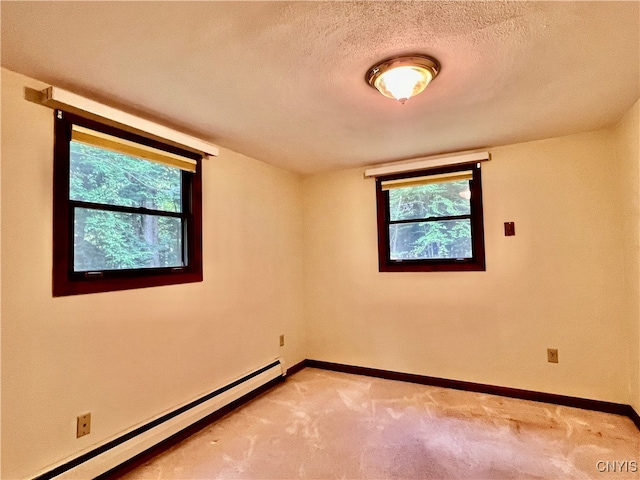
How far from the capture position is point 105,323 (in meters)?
2.05

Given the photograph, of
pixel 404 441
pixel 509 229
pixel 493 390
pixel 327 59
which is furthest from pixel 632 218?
pixel 327 59

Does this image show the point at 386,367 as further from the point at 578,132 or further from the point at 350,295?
the point at 578,132

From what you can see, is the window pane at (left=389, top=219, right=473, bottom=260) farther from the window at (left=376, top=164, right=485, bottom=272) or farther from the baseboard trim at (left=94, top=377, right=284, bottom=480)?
the baseboard trim at (left=94, top=377, right=284, bottom=480)

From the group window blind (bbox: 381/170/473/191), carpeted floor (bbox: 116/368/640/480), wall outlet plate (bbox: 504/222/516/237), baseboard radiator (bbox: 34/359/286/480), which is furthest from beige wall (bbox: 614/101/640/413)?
baseboard radiator (bbox: 34/359/286/480)

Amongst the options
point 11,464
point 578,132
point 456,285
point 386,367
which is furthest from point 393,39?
point 386,367

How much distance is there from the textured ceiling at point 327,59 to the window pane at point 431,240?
3.40 ft

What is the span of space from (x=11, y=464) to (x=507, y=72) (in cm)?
323

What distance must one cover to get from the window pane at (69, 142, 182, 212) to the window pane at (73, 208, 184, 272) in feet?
0.32

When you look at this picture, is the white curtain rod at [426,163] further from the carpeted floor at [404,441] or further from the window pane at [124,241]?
the carpeted floor at [404,441]

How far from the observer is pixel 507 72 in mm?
1786

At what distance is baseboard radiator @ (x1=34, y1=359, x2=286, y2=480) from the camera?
1832 mm

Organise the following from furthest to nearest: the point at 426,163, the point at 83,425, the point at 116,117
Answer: the point at 426,163
the point at 116,117
the point at 83,425

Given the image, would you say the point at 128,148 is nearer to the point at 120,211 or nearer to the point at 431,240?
the point at 120,211

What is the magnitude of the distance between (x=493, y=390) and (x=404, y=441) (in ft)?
4.09
